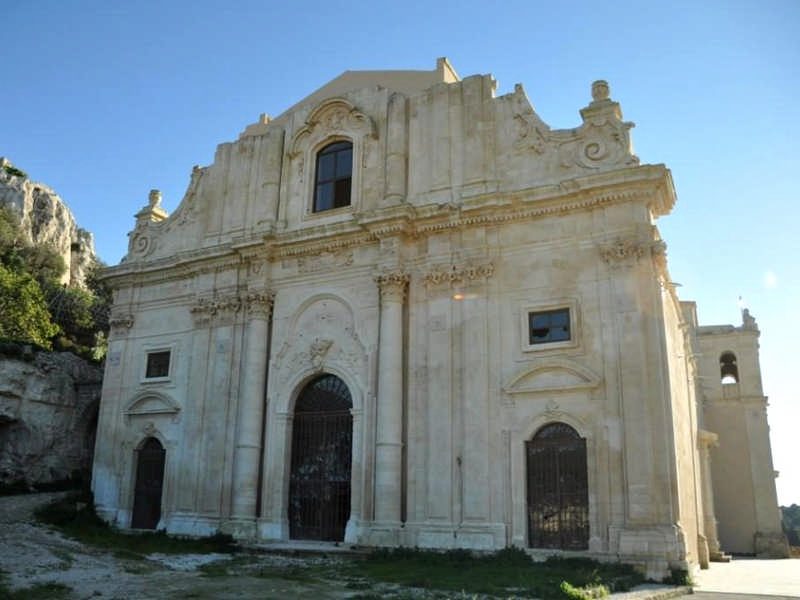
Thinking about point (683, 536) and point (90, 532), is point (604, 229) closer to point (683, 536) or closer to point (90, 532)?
point (683, 536)

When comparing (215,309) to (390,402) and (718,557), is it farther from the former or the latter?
(718,557)

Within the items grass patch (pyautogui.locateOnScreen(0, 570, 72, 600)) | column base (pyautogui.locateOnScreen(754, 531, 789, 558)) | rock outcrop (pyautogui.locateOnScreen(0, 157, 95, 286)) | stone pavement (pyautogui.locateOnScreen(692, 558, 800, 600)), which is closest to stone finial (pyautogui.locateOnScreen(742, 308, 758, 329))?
column base (pyautogui.locateOnScreen(754, 531, 789, 558))

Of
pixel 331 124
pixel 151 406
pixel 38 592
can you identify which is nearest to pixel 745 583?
pixel 38 592

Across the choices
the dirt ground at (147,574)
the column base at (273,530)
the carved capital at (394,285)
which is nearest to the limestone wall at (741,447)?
the carved capital at (394,285)

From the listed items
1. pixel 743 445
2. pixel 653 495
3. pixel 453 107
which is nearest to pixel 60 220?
pixel 453 107

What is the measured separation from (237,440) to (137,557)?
4.70 metres

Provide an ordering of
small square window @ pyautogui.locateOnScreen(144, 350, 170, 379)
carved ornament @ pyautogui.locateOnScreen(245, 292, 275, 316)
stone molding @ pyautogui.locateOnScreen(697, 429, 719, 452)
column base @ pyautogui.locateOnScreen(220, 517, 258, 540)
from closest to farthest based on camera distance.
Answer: column base @ pyautogui.locateOnScreen(220, 517, 258, 540) → carved ornament @ pyautogui.locateOnScreen(245, 292, 275, 316) → small square window @ pyautogui.locateOnScreen(144, 350, 170, 379) → stone molding @ pyautogui.locateOnScreen(697, 429, 719, 452)

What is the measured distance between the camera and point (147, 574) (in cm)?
1293

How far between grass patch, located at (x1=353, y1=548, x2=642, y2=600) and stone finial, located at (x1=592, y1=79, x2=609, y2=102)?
1049 cm

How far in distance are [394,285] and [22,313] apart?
24011 mm

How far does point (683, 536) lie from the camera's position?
14289 mm

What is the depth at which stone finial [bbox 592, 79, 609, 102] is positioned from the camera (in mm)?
17719

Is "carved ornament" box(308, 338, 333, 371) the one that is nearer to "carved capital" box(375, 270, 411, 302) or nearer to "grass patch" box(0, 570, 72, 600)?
"carved capital" box(375, 270, 411, 302)

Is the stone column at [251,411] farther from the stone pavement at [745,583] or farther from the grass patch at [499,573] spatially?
the stone pavement at [745,583]
